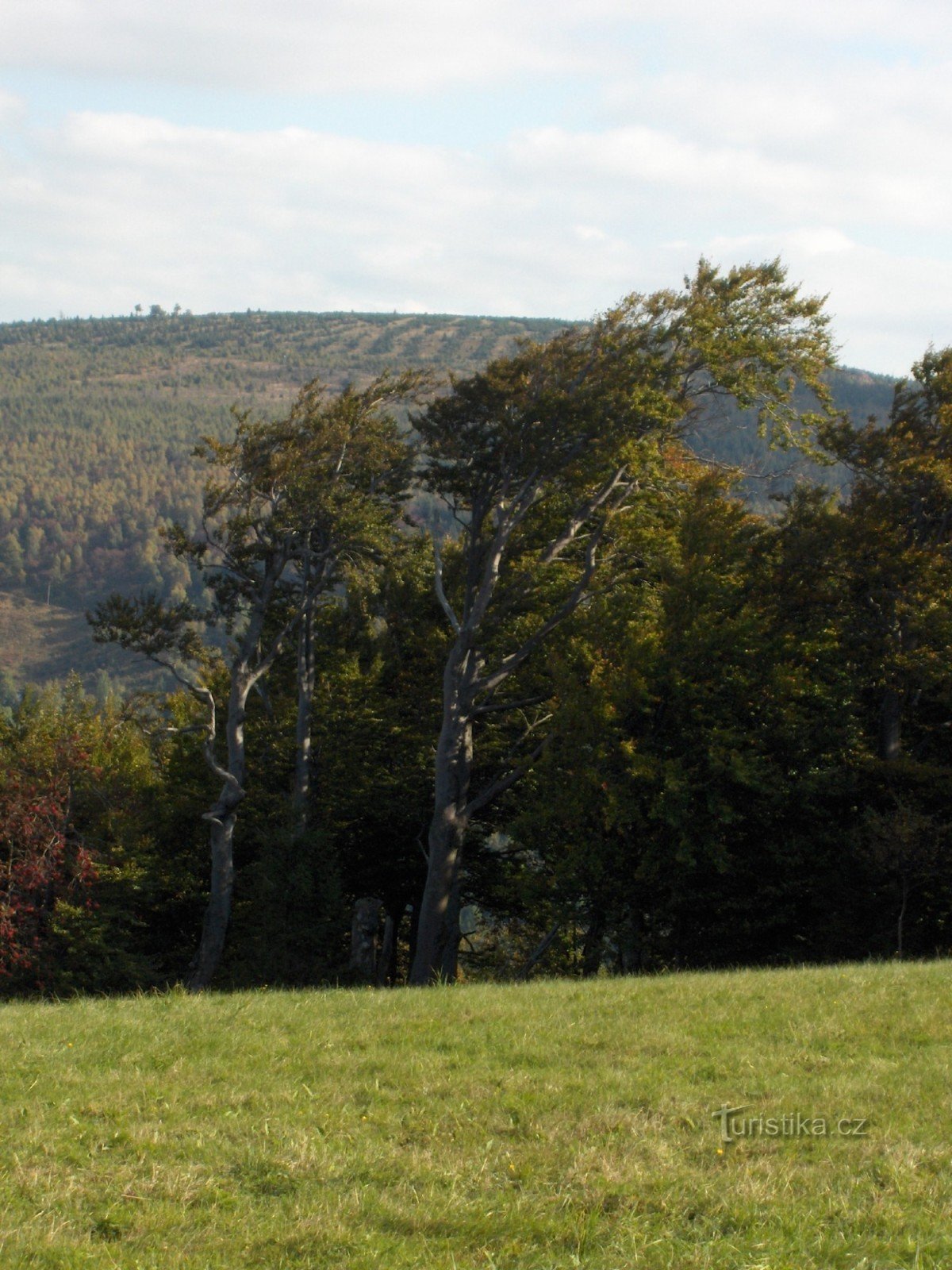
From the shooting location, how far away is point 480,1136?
770cm

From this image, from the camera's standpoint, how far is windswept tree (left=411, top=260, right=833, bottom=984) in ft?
83.3

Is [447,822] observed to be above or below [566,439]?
below

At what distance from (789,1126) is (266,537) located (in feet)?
86.1

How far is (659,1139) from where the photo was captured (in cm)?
745

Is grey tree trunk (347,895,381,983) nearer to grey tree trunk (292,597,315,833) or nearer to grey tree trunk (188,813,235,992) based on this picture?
grey tree trunk (188,813,235,992)

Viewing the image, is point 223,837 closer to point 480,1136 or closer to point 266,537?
point 266,537

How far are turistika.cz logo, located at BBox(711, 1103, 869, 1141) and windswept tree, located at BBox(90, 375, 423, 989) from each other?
2354cm

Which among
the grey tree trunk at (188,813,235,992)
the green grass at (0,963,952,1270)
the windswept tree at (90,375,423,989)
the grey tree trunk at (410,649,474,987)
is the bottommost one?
the grey tree trunk at (188,813,235,992)

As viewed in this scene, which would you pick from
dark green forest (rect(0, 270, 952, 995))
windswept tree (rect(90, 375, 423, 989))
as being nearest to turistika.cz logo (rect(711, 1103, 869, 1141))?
dark green forest (rect(0, 270, 952, 995))

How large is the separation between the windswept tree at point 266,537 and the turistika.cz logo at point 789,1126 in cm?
2354

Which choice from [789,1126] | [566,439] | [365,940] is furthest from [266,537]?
[789,1126]

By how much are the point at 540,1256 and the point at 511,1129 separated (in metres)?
1.99

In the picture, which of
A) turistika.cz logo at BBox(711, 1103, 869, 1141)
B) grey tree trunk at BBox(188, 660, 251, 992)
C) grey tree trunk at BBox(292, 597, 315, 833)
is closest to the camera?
turistika.cz logo at BBox(711, 1103, 869, 1141)

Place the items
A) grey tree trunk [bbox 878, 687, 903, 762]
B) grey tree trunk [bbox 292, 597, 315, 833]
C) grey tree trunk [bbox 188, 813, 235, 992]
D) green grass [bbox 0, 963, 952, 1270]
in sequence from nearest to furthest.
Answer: green grass [bbox 0, 963, 952, 1270], grey tree trunk [bbox 878, 687, 903, 762], grey tree trunk [bbox 188, 813, 235, 992], grey tree trunk [bbox 292, 597, 315, 833]
